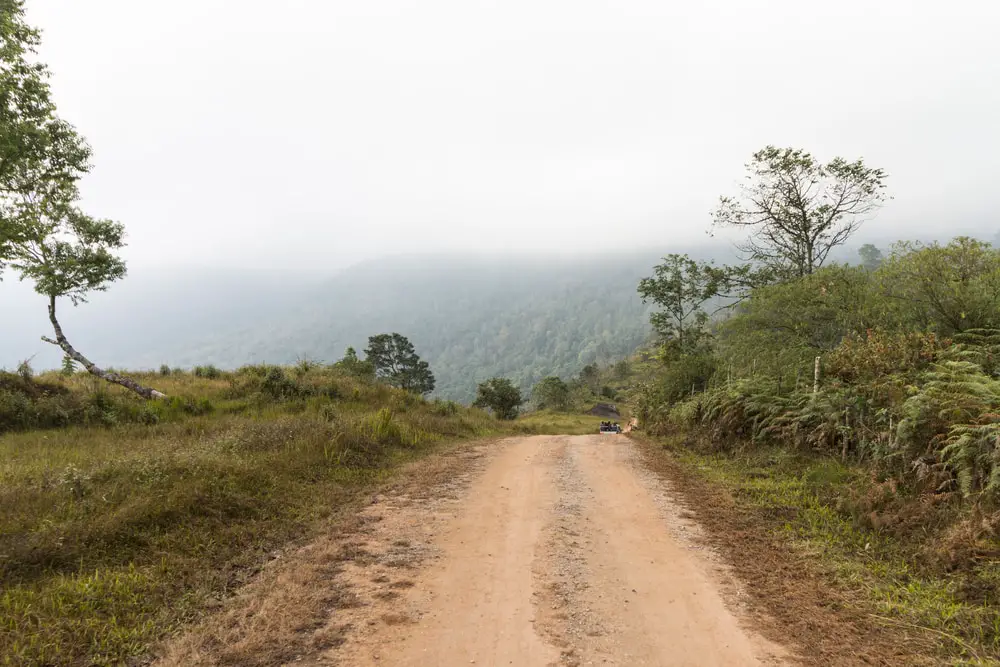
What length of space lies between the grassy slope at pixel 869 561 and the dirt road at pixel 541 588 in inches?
38.5

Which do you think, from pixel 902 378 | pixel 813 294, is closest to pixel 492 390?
pixel 813 294

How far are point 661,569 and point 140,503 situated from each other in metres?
6.99

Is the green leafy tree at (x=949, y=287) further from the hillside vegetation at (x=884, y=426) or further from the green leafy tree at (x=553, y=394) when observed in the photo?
the green leafy tree at (x=553, y=394)

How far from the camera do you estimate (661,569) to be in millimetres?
5680

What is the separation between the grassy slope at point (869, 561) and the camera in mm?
4293

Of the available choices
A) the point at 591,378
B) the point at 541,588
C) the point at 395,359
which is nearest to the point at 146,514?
the point at 541,588

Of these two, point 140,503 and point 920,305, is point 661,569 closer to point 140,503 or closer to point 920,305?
point 140,503

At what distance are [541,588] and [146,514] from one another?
5.43 meters

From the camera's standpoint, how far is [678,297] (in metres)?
31.2

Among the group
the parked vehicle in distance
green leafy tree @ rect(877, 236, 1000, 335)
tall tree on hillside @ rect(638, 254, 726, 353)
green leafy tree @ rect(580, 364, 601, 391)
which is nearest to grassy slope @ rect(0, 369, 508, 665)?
green leafy tree @ rect(877, 236, 1000, 335)

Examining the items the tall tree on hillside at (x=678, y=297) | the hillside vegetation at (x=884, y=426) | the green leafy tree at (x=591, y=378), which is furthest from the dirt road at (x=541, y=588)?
the green leafy tree at (x=591, y=378)

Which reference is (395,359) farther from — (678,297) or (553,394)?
(678,297)

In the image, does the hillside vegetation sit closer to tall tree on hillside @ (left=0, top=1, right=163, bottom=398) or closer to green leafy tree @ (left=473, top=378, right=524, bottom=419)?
tall tree on hillside @ (left=0, top=1, right=163, bottom=398)

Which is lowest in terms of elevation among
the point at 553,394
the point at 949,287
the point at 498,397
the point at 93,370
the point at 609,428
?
the point at 553,394
